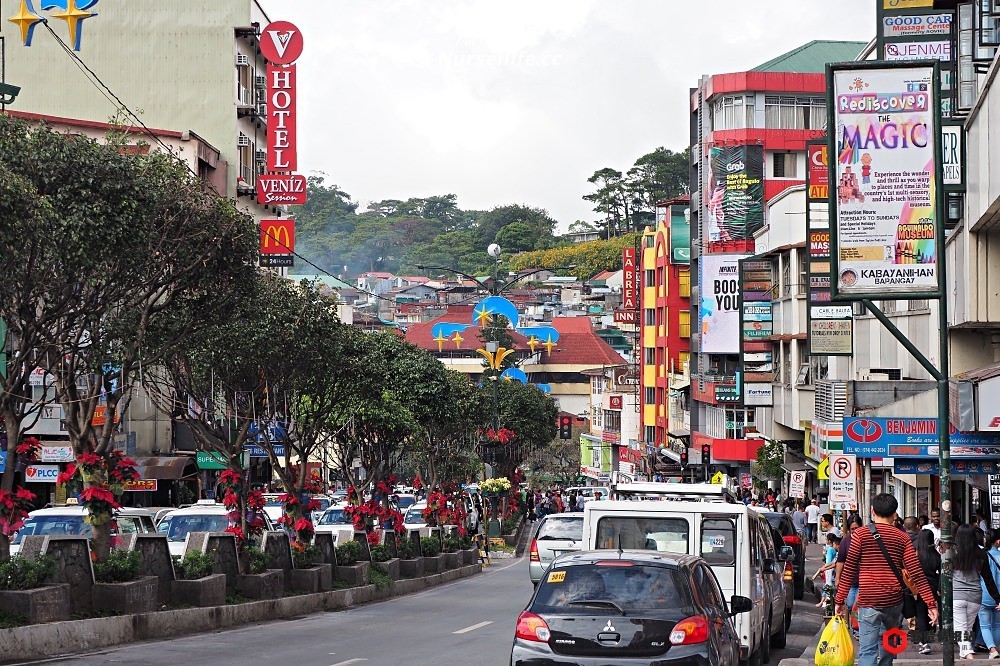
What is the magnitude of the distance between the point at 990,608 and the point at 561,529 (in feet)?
47.4

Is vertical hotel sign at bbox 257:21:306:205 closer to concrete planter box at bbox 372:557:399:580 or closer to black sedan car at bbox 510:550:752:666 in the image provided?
concrete planter box at bbox 372:557:399:580

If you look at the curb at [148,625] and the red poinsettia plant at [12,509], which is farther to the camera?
the red poinsettia plant at [12,509]

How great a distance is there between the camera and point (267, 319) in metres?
29.2

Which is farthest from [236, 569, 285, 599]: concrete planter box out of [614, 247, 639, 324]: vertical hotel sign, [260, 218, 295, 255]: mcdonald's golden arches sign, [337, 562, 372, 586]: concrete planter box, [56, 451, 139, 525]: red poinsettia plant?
[614, 247, 639, 324]: vertical hotel sign

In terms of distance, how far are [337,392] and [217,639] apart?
16883 millimetres

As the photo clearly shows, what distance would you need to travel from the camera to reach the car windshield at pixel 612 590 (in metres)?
11.5

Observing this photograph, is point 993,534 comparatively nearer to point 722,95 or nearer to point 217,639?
point 217,639

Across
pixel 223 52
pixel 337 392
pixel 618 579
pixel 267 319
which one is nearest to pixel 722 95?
pixel 223 52

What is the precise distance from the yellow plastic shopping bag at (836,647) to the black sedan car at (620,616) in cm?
180

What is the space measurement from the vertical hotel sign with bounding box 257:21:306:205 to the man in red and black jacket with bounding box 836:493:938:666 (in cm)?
4331

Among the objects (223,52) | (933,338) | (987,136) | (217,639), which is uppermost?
(223,52)

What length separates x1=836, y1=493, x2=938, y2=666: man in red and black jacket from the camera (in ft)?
42.3

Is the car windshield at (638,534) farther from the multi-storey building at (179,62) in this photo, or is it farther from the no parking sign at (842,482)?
the multi-storey building at (179,62)

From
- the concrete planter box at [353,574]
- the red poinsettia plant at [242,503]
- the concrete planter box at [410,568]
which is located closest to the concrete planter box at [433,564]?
the concrete planter box at [410,568]
